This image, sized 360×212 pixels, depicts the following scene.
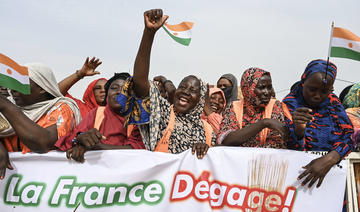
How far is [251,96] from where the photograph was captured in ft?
13.1

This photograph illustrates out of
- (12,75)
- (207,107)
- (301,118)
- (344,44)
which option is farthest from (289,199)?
(207,107)

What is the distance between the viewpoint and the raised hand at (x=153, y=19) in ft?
10.2

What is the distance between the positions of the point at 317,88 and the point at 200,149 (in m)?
1.25

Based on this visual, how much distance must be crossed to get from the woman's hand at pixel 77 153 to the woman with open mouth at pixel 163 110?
19.3 inches

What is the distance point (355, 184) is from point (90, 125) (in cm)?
257

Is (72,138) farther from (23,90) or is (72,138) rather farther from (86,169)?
(23,90)

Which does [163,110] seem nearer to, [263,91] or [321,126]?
[263,91]

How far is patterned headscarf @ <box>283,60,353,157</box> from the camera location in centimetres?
353

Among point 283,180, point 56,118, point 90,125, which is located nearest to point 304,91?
point 283,180

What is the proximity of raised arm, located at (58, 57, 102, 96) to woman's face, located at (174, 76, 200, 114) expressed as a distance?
2.15 m

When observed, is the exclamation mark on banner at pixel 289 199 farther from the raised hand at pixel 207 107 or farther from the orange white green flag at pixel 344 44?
the raised hand at pixel 207 107

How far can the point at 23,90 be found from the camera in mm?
3451

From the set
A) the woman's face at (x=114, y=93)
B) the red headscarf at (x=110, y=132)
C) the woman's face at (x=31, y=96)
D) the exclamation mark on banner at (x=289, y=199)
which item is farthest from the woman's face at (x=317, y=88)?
the woman's face at (x=31, y=96)

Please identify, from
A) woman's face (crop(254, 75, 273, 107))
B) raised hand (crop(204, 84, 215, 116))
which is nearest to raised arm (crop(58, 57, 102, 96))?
raised hand (crop(204, 84, 215, 116))
